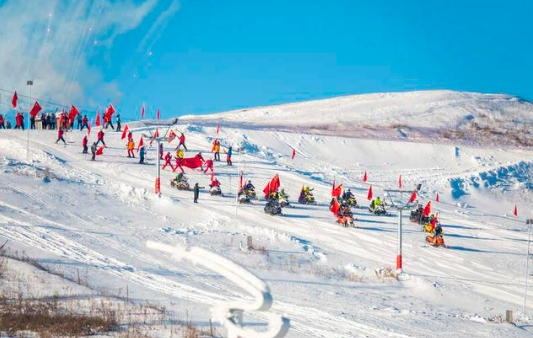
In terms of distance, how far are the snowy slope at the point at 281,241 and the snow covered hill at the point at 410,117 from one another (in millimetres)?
22292

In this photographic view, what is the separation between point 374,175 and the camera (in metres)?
46.0

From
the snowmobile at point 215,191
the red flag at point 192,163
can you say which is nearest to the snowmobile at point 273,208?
the snowmobile at point 215,191

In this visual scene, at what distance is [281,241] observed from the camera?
77.8 ft

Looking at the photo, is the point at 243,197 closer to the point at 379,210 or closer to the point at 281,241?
the point at 281,241

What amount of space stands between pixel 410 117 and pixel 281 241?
58551 millimetres

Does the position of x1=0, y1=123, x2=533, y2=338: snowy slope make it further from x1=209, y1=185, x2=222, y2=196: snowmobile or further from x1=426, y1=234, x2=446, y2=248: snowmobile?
x1=426, y1=234, x2=446, y2=248: snowmobile

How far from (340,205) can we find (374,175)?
59.5 feet

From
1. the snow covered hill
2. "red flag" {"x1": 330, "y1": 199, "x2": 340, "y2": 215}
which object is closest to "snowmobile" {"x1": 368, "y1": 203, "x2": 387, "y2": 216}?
"red flag" {"x1": 330, "y1": 199, "x2": 340, "y2": 215}

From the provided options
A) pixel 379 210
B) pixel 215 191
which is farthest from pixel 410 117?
pixel 215 191

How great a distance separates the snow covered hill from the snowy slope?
22.3 m

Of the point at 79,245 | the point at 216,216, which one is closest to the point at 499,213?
the point at 216,216

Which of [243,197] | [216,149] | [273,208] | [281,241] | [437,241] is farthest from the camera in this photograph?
[216,149]

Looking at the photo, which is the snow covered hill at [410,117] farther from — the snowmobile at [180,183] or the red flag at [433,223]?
the red flag at [433,223]

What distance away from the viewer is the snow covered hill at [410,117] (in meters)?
67.6
